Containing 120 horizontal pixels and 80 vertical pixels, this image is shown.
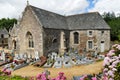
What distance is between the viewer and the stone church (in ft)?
85.3

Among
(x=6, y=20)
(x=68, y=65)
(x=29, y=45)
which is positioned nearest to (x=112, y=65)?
(x=68, y=65)

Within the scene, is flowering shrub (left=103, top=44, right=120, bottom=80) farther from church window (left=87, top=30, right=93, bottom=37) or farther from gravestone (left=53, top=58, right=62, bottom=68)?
church window (left=87, top=30, right=93, bottom=37)

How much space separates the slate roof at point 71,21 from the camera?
89.2 feet

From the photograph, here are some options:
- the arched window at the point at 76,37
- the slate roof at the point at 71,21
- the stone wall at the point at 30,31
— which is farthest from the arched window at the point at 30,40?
the arched window at the point at 76,37

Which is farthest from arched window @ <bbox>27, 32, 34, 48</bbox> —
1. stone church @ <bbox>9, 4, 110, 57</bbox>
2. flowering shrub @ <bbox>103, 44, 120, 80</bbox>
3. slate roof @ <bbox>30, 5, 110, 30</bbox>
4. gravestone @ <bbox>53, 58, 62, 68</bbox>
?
flowering shrub @ <bbox>103, 44, 120, 80</bbox>

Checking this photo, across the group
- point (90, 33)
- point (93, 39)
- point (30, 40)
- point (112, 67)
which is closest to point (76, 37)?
point (90, 33)

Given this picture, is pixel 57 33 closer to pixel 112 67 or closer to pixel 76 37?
pixel 76 37

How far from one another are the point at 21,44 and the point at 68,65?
10956 millimetres

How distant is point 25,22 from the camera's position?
89.6 ft

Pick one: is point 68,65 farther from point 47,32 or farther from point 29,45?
point 29,45

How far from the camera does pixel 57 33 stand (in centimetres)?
2888

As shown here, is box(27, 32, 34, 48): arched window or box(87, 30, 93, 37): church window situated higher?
box(87, 30, 93, 37): church window

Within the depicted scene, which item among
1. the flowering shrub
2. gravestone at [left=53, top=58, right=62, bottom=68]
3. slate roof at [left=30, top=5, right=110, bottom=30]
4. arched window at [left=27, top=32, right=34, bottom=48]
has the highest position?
slate roof at [left=30, top=5, right=110, bottom=30]

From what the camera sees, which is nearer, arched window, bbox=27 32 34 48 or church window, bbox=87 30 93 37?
arched window, bbox=27 32 34 48
